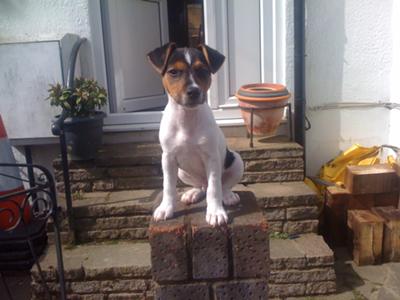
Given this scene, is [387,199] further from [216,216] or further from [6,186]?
[6,186]

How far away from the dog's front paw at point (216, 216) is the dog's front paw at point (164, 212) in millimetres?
177

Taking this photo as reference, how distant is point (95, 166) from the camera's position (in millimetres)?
3795

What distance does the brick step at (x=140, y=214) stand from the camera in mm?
3469

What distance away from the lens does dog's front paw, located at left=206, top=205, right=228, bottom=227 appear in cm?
186

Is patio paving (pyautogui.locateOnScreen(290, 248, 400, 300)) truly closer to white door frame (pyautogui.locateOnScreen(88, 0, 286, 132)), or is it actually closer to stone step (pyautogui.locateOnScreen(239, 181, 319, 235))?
stone step (pyautogui.locateOnScreen(239, 181, 319, 235))

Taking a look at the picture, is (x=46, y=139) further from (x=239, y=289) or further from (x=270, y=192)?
(x=239, y=289)

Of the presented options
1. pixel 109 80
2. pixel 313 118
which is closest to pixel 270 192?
pixel 313 118

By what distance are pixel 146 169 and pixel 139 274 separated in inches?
38.1

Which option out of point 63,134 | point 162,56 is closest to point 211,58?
point 162,56

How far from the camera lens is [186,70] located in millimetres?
1798

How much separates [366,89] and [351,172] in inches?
44.0

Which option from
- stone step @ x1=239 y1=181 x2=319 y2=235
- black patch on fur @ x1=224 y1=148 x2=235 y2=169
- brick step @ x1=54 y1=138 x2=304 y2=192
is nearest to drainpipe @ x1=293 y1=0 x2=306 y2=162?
brick step @ x1=54 y1=138 x2=304 y2=192

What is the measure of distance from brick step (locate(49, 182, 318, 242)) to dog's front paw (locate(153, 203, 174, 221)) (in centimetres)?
150

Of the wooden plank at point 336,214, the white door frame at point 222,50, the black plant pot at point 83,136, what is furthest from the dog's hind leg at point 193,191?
the white door frame at point 222,50
